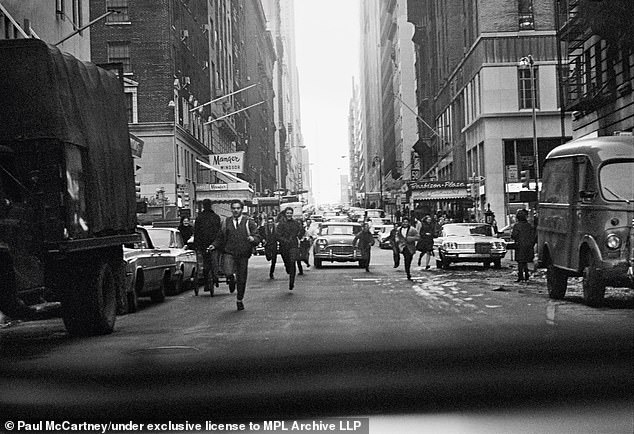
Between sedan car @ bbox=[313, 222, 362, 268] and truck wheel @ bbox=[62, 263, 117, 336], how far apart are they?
17625 millimetres

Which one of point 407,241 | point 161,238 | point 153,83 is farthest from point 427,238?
point 153,83

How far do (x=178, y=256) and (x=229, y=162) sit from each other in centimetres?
3678

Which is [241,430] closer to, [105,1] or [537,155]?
[537,155]

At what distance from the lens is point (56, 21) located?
27594 mm

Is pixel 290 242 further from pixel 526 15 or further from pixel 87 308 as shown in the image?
pixel 526 15

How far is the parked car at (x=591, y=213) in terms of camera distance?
786 cm

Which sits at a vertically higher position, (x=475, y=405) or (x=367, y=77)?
(x=367, y=77)

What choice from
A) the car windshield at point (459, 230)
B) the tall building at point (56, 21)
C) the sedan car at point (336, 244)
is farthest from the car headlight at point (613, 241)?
the sedan car at point (336, 244)

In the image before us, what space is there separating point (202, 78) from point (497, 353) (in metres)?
55.9

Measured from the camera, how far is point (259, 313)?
1102 cm

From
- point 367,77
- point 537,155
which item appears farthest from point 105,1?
point 367,77

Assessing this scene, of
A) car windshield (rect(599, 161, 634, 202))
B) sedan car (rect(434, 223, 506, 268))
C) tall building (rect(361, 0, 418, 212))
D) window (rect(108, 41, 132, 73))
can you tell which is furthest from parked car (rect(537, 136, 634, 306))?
tall building (rect(361, 0, 418, 212))

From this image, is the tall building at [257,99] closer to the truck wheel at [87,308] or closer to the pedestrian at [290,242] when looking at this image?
the pedestrian at [290,242]

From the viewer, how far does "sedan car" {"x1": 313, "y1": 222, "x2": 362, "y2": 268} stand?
26.9 m
